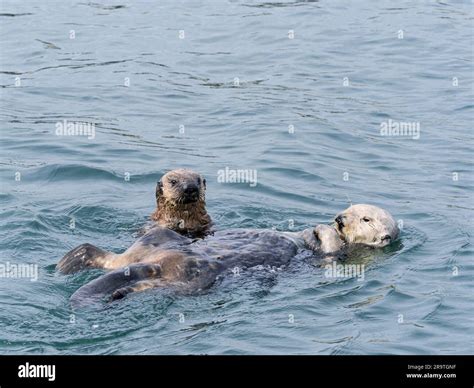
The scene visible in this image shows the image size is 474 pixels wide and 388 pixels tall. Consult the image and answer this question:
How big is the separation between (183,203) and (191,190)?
156mm

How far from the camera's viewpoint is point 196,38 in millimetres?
18125

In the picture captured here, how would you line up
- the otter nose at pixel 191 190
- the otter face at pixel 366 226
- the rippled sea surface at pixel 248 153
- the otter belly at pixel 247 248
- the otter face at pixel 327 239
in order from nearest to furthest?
the rippled sea surface at pixel 248 153 < the otter belly at pixel 247 248 < the otter face at pixel 327 239 < the otter face at pixel 366 226 < the otter nose at pixel 191 190

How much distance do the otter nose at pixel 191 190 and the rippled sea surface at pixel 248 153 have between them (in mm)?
761

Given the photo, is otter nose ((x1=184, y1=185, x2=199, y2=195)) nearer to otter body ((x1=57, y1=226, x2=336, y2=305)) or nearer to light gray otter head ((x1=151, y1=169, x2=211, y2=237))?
light gray otter head ((x1=151, y1=169, x2=211, y2=237))

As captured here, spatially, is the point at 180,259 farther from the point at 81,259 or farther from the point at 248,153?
the point at 248,153

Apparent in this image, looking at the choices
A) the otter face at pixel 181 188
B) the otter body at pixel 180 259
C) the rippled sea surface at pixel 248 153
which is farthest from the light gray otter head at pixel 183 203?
the otter body at pixel 180 259

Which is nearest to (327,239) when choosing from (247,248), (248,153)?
(247,248)

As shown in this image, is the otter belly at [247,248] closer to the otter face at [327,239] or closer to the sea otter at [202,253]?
the sea otter at [202,253]

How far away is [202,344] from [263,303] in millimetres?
1019

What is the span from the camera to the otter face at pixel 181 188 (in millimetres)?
10180

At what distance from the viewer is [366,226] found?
32.9 feet

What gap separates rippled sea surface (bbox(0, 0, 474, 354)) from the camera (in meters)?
8.04

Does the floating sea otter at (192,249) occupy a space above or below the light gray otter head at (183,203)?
below

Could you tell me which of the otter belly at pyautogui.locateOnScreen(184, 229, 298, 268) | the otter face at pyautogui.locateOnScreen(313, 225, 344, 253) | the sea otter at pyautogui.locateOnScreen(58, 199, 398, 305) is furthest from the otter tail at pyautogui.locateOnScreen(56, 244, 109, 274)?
the otter face at pyautogui.locateOnScreen(313, 225, 344, 253)
